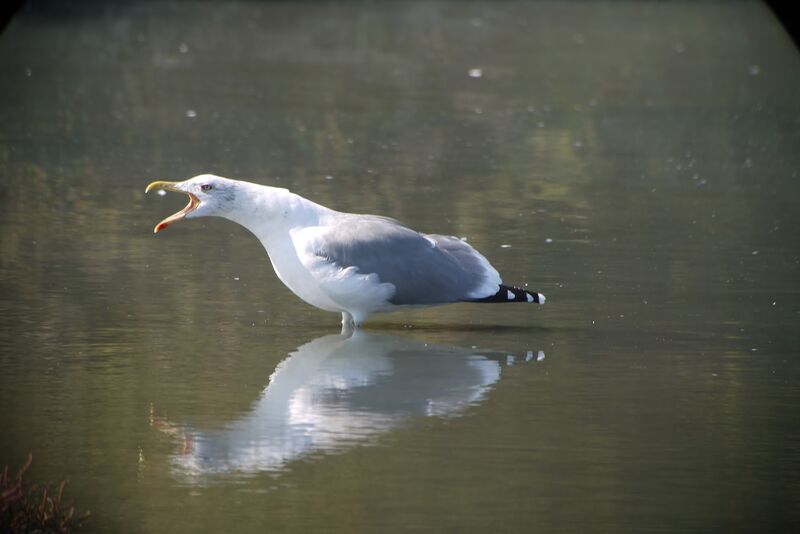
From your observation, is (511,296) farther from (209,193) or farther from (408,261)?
(209,193)

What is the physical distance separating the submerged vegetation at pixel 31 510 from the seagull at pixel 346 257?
8.13ft

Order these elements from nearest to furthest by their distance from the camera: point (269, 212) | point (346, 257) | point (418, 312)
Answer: point (346, 257) → point (269, 212) → point (418, 312)

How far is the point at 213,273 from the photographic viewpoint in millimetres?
9180

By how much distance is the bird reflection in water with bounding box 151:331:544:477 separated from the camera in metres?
6.06

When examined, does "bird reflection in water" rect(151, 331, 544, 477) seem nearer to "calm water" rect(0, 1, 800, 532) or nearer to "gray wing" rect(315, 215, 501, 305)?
"calm water" rect(0, 1, 800, 532)

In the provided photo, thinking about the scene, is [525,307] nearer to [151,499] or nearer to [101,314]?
[101,314]

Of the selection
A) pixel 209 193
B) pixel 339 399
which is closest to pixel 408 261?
pixel 209 193

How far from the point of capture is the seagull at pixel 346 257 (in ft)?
25.5

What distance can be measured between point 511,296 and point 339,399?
152 centimetres

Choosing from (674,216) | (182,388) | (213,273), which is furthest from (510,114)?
(182,388)

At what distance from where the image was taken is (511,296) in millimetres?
8023

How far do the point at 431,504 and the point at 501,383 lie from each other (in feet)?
5.42

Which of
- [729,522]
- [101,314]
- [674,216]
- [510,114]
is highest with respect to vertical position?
[510,114]

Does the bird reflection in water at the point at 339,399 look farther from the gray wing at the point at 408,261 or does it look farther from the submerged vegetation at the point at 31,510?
the submerged vegetation at the point at 31,510
